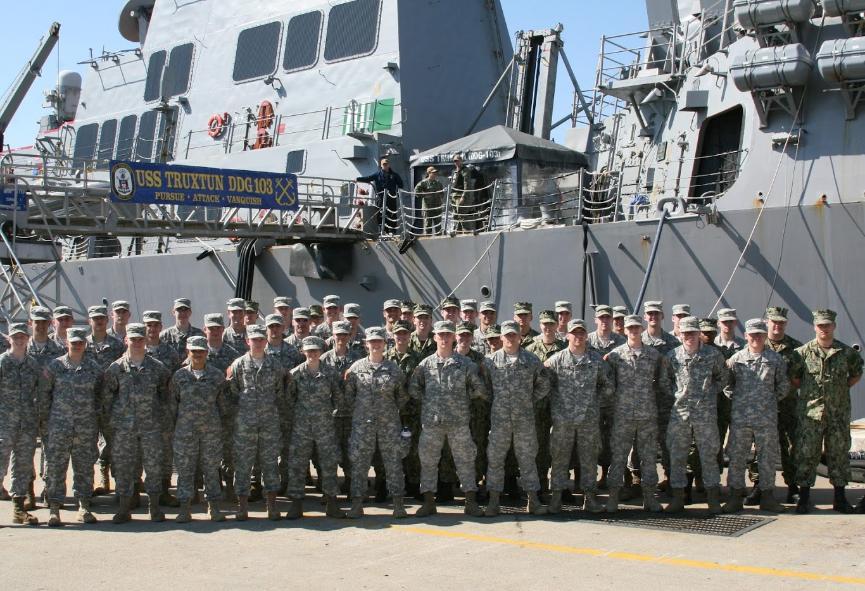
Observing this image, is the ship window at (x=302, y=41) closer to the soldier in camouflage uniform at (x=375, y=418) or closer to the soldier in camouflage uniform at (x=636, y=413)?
the soldier in camouflage uniform at (x=375, y=418)

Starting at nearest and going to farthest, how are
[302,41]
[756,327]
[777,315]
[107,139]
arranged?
[756,327] → [777,315] → [302,41] → [107,139]

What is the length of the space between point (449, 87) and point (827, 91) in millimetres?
7173

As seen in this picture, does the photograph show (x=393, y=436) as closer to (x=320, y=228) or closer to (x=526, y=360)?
(x=526, y=360)

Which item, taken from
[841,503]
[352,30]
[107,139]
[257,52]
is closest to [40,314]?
[841,503]

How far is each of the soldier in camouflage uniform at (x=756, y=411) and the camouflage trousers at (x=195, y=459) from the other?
3485mm

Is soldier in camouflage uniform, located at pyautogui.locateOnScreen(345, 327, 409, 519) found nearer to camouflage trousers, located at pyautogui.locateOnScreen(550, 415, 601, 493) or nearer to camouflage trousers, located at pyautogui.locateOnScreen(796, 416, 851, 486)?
camouflage trousers, located at pyautogui.locateOnScreen(550, 415, 601, 493)

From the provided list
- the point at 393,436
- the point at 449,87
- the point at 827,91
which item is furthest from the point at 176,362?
the point at 449,87

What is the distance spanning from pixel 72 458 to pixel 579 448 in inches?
137

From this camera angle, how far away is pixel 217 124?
1703 cm

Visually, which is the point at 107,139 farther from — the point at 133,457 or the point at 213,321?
the point at 133,457

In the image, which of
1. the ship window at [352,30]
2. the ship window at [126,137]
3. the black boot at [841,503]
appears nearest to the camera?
the black boot at [841,503]

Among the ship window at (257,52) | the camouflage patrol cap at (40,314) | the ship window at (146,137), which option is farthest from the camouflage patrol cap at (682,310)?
the ship window at (146,137)

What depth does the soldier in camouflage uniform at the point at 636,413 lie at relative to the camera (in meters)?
7.14

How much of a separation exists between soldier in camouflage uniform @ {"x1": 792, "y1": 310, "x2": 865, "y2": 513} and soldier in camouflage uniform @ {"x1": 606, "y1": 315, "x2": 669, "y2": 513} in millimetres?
970
